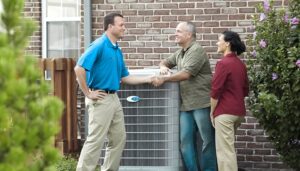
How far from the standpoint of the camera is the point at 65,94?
10008 mm

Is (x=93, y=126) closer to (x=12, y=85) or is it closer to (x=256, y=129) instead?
(x=256, y=129)

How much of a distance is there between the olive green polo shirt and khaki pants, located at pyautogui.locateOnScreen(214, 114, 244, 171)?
435 mm

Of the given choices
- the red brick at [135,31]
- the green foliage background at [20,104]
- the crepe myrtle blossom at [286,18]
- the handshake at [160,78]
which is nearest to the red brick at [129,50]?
the red brick at [135,31]

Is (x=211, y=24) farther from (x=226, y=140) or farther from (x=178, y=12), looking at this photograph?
(x=226, y=140)

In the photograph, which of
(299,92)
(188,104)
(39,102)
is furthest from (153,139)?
(39,102)

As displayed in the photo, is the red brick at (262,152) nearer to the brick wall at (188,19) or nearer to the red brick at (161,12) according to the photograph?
the brick wall at (188,19)

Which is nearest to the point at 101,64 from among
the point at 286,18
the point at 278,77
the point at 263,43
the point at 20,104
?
the point at 263,43

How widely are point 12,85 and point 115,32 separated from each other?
16.5 feet

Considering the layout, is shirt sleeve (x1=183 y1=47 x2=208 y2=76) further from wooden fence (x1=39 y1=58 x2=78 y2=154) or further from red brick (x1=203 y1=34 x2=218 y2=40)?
wooden fence (x1=39 y1=58 x2=78 y2=154)

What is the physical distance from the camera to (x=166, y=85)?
8.34 meters

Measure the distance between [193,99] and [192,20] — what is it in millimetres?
1444

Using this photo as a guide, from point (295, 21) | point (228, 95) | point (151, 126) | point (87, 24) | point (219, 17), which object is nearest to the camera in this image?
point (295, 21)

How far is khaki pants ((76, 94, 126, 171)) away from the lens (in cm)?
772

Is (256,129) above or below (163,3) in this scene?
below
